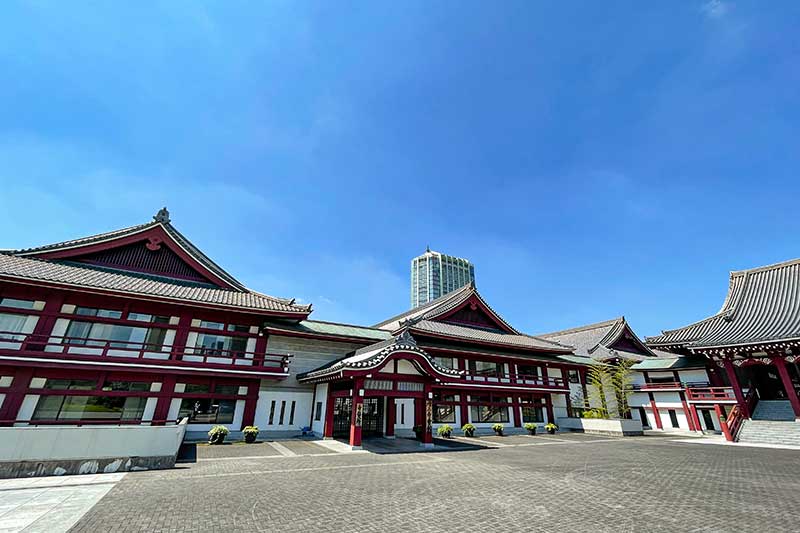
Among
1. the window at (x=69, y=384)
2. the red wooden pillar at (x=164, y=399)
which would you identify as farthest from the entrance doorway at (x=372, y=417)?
the window at (x=69, y=384)

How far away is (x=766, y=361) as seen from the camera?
1938cm

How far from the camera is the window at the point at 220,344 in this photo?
1684 cm

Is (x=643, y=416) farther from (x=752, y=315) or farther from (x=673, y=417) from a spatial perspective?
(x=752, y=315)

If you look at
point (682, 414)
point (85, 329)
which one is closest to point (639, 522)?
point (85, 329)

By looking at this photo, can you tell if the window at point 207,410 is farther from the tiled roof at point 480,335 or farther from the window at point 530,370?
the window at point 530,370

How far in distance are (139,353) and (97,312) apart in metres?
2.97

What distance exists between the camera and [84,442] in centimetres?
934

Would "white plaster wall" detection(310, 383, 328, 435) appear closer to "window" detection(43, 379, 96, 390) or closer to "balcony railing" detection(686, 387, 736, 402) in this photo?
"window" detection(43, 379, 96, 390)

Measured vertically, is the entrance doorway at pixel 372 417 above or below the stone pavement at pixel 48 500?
above

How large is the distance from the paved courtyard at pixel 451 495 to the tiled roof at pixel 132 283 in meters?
7.53

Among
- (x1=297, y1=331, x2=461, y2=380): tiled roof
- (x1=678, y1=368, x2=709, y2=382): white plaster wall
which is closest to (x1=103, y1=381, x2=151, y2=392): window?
(x1=297, y1=331, x2=461, y2=380): tiled roof

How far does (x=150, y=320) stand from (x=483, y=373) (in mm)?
19562

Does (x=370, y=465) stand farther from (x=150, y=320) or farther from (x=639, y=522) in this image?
(x=150, y=320)

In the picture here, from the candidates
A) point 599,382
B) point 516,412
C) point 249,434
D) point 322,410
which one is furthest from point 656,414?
point 249,434
